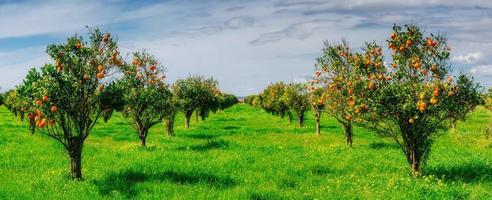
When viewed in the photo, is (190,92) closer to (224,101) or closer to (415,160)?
(415,160)

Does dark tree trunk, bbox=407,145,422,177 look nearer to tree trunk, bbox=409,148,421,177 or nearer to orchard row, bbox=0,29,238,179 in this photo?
tree trunk, bbox=409,148,421,177

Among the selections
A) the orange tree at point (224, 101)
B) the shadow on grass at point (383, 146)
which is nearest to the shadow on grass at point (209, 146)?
the shadow on grass at point (383, 146)

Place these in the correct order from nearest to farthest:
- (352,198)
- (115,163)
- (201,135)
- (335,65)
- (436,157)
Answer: (352,198) < (115,163) < (436,157) < (335,65) < (201,135)

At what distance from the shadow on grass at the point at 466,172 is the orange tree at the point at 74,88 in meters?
13.3

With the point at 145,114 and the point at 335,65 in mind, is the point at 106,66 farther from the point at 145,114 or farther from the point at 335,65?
the point at 335,65


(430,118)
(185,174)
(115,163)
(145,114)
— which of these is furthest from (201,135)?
(430,118)

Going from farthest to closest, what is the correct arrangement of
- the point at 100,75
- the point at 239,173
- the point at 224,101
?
the point at 224,101
the point at 239,173
the point at 100,75

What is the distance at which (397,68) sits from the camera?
20.3 m

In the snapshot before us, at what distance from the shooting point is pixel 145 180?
18.9 meters

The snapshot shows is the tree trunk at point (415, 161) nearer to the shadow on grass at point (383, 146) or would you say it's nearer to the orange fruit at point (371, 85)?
the orange fruit at point (371, 85)

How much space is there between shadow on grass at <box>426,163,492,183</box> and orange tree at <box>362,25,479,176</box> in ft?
3.72

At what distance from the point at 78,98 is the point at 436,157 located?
60.0ft

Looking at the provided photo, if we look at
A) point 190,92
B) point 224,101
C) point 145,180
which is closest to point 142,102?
point 145,180

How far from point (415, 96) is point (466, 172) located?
5022mm
